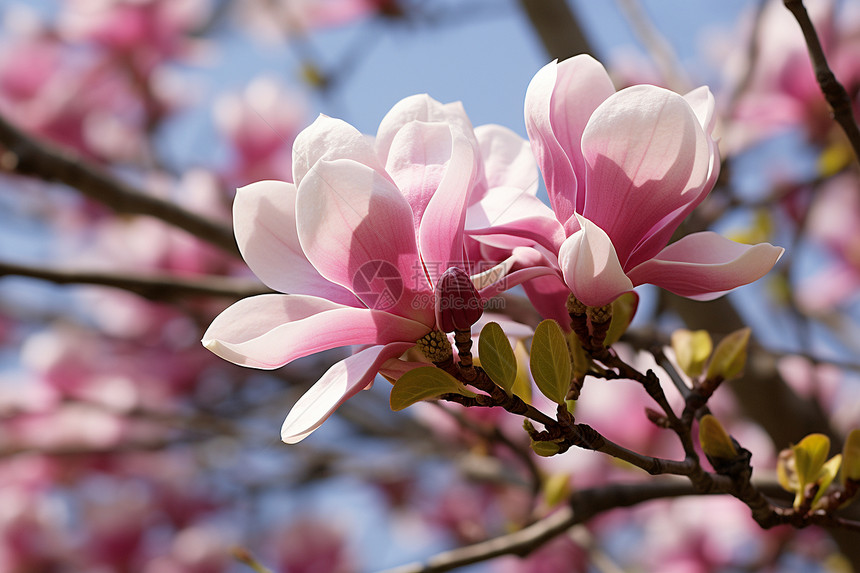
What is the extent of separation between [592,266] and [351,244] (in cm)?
14

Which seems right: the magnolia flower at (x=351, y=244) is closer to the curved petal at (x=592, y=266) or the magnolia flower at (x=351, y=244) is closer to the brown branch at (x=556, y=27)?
the curved petal at (x=592, y=266)

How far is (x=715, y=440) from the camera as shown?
0.50 meters

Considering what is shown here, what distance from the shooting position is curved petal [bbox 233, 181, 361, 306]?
18.2 inches

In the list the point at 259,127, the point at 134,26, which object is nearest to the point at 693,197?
the point at 259,127

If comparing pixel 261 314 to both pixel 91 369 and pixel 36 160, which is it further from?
pixel 91 369

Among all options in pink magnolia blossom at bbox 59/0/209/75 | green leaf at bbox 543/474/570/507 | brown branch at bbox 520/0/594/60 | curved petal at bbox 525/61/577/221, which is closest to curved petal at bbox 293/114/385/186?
curved petal at bbox 525/61/577/221

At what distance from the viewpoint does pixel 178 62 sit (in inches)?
82.1

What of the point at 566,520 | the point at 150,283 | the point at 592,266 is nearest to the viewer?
the point at 592,266

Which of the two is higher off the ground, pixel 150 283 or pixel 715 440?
pixel 715 440

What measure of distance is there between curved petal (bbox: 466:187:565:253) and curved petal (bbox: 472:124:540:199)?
0.13 ft

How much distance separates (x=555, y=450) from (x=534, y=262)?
0.38 ft

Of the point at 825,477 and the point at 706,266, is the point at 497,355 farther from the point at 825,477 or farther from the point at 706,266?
the point at 825,477

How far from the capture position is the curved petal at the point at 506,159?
519 millimetres

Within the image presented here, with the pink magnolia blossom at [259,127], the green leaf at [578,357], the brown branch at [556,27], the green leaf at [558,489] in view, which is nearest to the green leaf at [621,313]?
the green leaf at [578,357]
